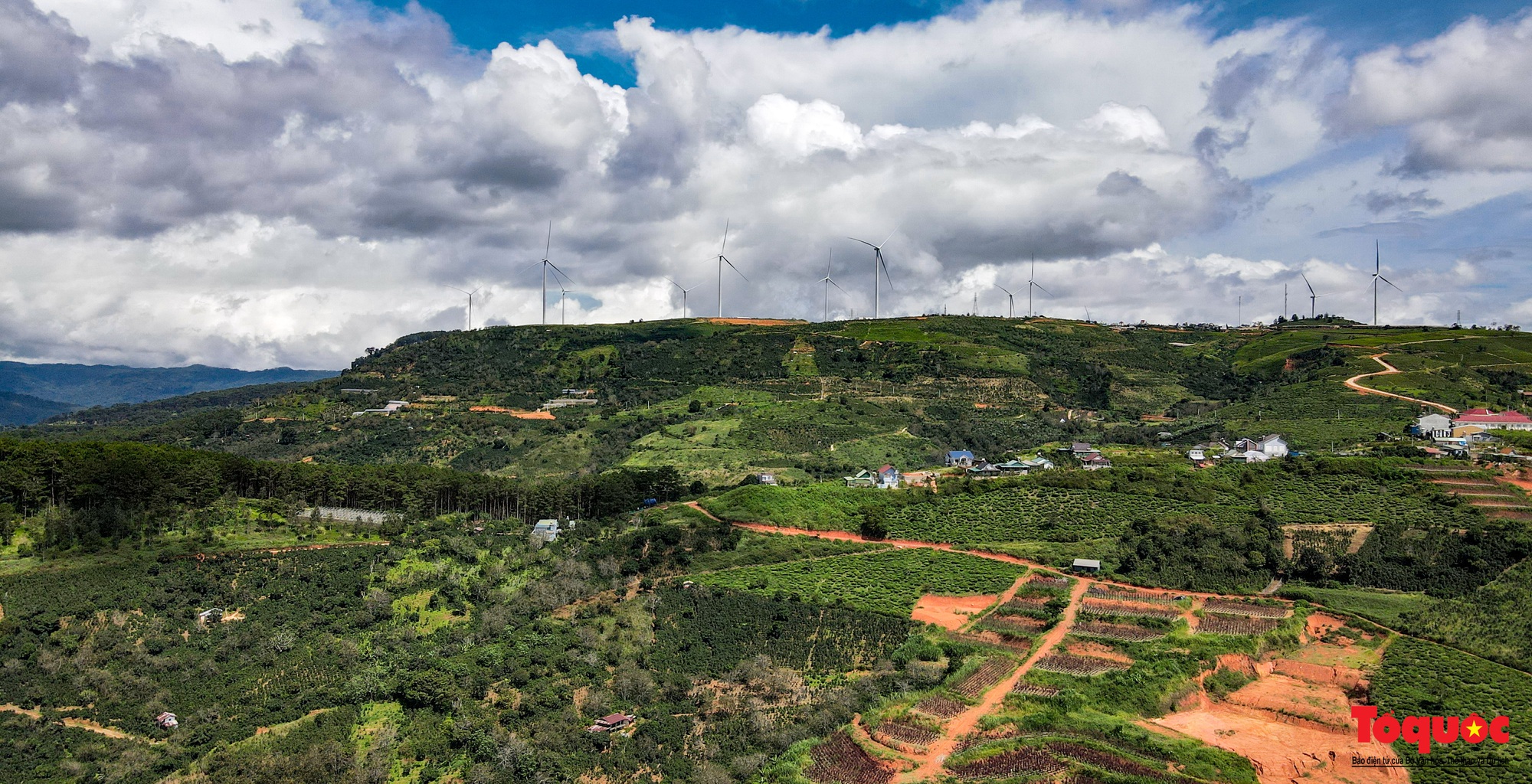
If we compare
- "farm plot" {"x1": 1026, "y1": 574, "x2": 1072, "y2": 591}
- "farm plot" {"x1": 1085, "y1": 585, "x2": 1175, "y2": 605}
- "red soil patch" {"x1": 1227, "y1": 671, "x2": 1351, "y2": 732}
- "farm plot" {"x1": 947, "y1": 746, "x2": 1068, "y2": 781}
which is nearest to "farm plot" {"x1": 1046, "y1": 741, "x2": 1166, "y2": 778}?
"farm plot" {"x1": 947, "y1": 746, "x2": 1068, "y2": 781}

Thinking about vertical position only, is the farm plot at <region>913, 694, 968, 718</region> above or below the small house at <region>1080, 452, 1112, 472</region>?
below

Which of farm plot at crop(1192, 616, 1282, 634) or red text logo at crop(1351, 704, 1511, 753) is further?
farm plot at crop(1192, 616, 1282, 634)

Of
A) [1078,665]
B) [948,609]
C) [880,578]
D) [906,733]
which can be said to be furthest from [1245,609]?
[906,733]

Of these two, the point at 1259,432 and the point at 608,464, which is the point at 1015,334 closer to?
the point at 1259,432

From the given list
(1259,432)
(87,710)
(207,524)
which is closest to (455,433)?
(207,524)

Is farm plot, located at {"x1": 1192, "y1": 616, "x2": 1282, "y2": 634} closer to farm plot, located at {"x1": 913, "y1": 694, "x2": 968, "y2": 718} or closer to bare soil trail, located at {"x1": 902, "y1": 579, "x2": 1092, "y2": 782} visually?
bare soil trail, located at {"x1": 902, "y1": 579, "x2": 1092, "y2": 782}

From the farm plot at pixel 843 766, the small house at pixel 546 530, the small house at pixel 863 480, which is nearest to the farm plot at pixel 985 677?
the farm plot at pixel 843 766
